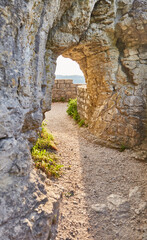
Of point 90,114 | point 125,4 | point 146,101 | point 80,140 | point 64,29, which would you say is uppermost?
point 125,4

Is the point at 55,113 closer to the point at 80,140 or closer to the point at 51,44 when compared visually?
the point at 80,140

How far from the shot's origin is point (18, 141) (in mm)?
2107

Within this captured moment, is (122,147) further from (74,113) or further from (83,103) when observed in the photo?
(74,113)

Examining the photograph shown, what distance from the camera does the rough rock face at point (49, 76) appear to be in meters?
1.85

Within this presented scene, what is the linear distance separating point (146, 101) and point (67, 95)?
300 inches

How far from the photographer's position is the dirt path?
241cm

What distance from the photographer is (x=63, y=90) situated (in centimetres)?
1150

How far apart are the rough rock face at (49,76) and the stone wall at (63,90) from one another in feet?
19.1

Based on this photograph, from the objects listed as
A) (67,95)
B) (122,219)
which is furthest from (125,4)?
(67,95)

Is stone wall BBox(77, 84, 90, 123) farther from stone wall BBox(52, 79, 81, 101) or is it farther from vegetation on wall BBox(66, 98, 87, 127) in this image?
stone wall BBox(52, 79, 81, 101)

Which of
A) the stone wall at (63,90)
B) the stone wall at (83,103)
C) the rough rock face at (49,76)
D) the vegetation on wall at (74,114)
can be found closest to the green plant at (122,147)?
the rough rock face at (49,76)

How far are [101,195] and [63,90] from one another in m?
9.23

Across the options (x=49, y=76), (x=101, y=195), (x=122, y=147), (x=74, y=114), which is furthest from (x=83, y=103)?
(x=101, y=195)

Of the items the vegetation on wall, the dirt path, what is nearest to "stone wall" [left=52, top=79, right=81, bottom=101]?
the vegetation on wall
